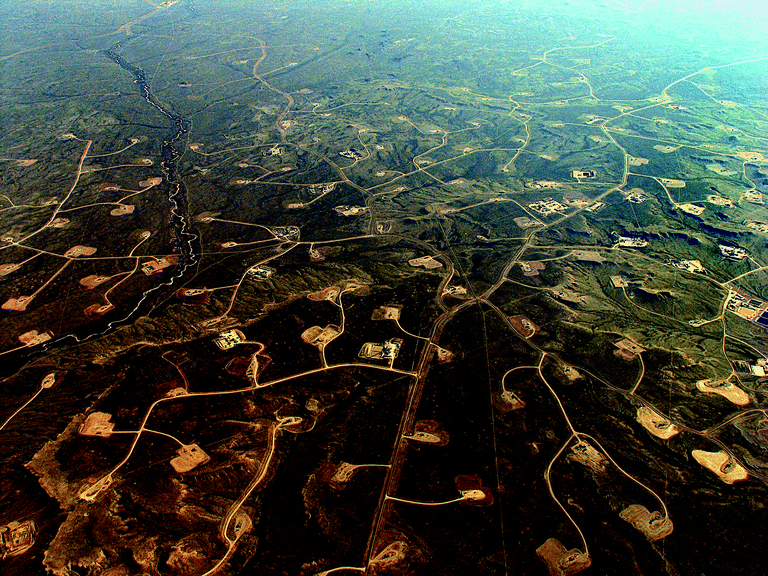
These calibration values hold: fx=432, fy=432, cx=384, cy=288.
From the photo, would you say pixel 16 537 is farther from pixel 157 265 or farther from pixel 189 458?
pixel 157 265

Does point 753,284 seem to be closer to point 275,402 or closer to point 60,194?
point 275,402

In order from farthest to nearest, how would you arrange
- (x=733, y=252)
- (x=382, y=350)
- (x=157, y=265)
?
(x=733, y=252) < (x=157, y=265) < (x=382, y=350)

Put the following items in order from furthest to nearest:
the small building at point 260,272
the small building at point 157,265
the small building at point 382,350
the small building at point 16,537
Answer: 1. the small building at point 157,265
2. the small building at point 260,272
3. the small building at point 382,350
4. the small building at point 16,537

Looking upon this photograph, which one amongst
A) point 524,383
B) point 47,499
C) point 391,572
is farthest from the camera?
point 524,383

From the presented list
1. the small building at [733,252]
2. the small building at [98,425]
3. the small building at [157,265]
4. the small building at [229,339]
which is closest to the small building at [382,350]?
the small building at [229,339]

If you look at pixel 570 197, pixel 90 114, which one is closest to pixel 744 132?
pixel 570 197

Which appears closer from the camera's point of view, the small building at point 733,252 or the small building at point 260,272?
the small building at point 260,272

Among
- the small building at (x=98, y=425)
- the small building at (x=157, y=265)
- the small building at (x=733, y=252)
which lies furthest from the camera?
the small building at (x=733, y=252)

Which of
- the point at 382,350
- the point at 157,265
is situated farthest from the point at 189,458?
the point at 157,265

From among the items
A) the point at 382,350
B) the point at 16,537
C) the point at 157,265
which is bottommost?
the point at 382,350

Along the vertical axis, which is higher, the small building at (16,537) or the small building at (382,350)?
the small building at (16,537)

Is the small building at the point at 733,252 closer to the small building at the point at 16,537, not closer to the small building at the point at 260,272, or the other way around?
the small building at the point at 260,272
